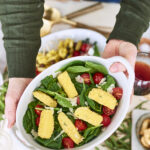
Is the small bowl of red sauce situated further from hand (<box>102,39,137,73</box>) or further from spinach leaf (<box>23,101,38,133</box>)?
spinach leaf (<box>23,101,38,133</box>)

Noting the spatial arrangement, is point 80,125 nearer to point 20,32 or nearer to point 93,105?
point 93,105

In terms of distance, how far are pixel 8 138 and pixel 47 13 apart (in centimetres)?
62

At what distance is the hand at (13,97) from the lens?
2.33ft

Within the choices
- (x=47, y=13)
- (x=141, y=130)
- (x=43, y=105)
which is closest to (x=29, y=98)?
(x=43, y=105)

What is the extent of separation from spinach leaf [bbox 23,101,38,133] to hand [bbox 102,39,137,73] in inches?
9.9

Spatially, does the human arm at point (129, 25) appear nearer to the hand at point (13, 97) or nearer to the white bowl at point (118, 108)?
the white bowl at point (118, 108)

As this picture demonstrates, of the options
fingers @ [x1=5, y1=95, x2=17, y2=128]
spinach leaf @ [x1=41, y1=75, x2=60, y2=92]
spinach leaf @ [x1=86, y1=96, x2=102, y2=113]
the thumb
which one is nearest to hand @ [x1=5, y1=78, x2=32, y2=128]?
fingers @ [x1=5, y1=95, x2=17, y2=128]

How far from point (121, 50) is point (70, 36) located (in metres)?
0.39

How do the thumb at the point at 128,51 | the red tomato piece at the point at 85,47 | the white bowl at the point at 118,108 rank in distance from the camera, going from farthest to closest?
1. the red tomato piece at the point at 85,47
2. the thumb at the point at 128,51
3. the white bowl at the point at 118,108

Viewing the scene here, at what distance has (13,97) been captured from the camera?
72cm

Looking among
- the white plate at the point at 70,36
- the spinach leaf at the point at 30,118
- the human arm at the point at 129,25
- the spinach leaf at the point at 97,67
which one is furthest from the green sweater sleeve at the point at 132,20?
the spinach leaf at the point at 30,118

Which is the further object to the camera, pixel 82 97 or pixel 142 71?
pixel 142 71

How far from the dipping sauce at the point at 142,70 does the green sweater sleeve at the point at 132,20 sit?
10cm

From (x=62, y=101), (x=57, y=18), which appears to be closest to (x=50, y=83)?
(x=62, y=101)
